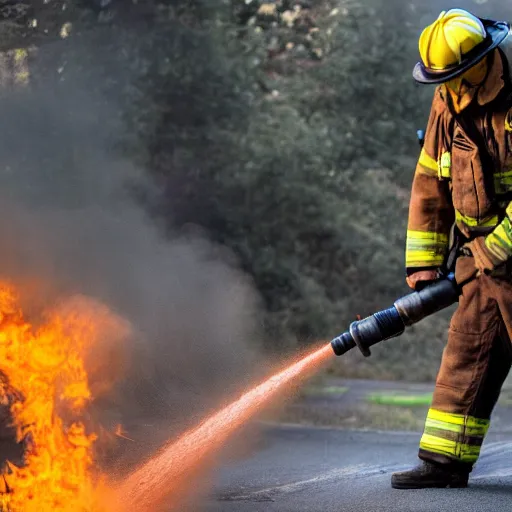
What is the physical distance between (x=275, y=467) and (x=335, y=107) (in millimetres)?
5555

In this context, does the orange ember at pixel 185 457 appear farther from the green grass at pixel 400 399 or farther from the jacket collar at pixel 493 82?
the green grass at pixel 400 399

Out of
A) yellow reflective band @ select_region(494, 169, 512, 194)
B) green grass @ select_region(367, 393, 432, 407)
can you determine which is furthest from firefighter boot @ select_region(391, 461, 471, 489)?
green grass @ select_region(367, 393, 432, 407)

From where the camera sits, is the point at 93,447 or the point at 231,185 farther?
the point at 231,185

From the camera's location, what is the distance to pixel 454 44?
3.90 meters

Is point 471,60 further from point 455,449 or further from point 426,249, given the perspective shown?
point 455,449

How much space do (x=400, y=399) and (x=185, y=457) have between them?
137 inches

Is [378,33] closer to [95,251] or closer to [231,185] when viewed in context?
[231,185]

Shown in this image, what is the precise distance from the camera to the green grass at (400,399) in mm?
7547

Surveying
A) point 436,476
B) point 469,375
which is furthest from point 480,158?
point 436,476

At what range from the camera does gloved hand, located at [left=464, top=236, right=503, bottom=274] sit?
402cm

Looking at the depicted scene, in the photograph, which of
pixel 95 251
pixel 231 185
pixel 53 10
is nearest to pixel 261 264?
pixel 231 185

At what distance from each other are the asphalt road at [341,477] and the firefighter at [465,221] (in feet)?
0.60

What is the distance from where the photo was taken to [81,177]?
7.36 meters

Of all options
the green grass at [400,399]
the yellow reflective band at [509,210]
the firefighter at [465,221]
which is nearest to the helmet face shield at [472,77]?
the firefighter at [465,221]
